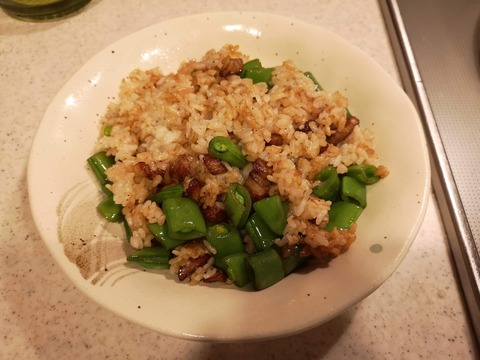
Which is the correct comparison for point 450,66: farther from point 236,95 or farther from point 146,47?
point 146,47

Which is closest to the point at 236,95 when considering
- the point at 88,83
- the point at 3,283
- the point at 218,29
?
the point at 218,29

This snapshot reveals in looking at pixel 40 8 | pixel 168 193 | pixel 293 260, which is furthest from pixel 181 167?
pixel 40 8

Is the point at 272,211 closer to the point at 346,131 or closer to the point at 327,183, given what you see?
the point at 327,183

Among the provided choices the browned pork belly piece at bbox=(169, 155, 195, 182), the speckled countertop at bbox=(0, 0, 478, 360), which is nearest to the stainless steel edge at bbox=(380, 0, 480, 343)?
the speckled countertop at bbox=(0, 0, 478, 360)

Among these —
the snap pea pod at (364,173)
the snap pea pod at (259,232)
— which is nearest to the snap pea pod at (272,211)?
the snap pea pod at (259,232)

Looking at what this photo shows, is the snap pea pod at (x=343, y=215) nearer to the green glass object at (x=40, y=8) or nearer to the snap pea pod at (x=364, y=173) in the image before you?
the snap pea pod at (x=364, y=173)

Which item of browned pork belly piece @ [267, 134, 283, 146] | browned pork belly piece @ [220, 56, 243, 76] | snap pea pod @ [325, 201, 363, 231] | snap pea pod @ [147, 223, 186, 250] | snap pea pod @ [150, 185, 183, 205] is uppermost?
browned pork belly piece @ [220, 56, 243, 76]

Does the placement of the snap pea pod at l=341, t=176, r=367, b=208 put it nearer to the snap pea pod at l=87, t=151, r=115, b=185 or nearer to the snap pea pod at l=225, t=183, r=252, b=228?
the snap pea pod at l=225, t=183, r=252, b=228
